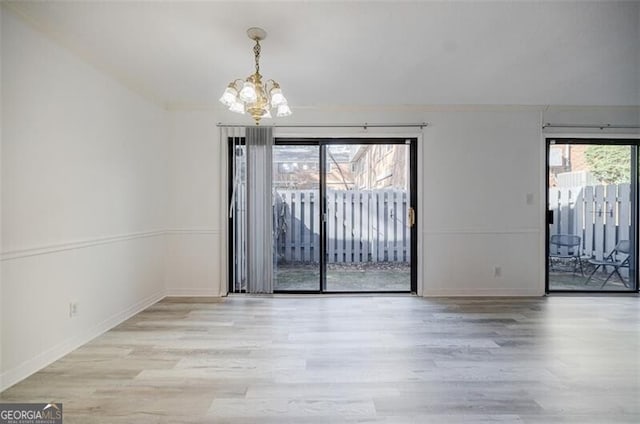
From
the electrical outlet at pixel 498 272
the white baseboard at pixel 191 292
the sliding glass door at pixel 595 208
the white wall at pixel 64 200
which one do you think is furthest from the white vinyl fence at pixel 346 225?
the sliding glass door at pixel 595 208

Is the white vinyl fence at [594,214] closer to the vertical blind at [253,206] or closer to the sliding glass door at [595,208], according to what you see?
the sliding glass door at [595,208]

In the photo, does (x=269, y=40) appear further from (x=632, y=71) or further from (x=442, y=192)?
(x=632, y=71)

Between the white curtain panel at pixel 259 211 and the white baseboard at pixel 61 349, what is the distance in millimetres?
1282

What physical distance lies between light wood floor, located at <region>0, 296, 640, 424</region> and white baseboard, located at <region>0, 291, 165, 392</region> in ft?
0.22

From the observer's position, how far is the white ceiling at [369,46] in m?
2.18

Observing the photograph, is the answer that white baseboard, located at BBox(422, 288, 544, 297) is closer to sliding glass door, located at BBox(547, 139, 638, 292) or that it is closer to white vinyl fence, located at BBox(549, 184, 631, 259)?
sliding glass door, located at BBox(547, 139, 638, 292)

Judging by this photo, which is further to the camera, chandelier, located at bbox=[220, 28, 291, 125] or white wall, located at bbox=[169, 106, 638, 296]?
white wall, located at bbox=[169, 106, 638, 296]

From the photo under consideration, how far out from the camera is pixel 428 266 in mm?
4090

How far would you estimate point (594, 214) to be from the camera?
420 cm

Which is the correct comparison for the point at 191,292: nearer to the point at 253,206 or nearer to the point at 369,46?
the point at 253,206

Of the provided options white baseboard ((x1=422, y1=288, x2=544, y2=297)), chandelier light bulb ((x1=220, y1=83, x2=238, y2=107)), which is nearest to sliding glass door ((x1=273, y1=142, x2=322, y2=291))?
white baseboard ((x1=422, y1=288, x2=544, y2=297))

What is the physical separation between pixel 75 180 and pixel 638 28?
Result: 4516 millimetres

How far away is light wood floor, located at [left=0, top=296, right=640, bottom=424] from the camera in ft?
5.96

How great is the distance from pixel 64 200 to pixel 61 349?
113 cm
